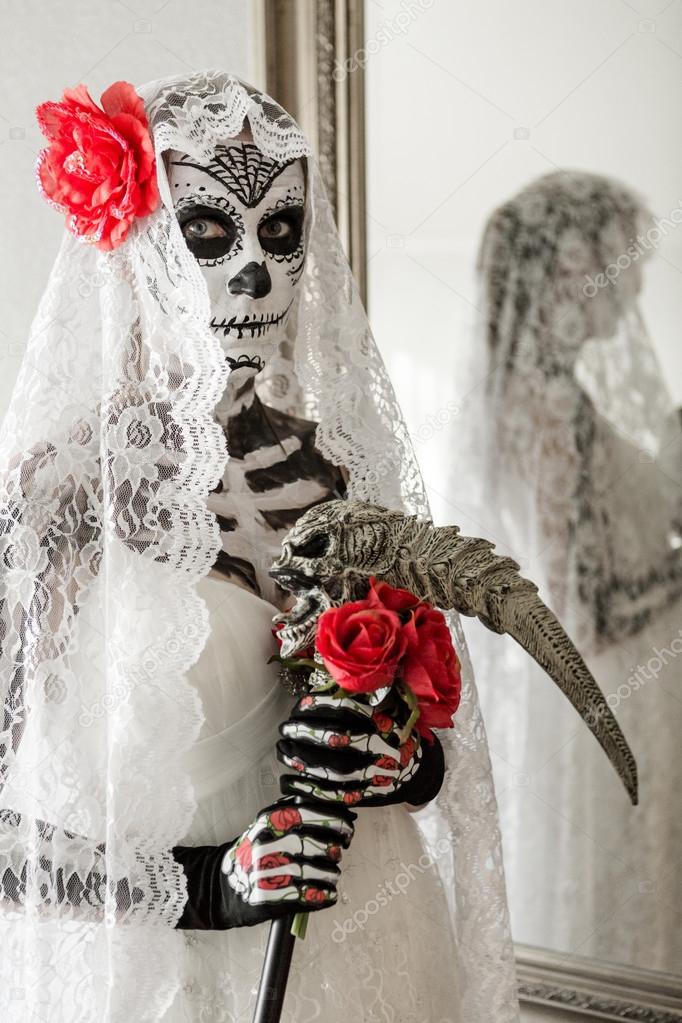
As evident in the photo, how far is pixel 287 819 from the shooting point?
97cm

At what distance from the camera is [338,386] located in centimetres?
118

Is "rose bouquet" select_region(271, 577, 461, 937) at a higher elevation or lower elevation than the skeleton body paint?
lower

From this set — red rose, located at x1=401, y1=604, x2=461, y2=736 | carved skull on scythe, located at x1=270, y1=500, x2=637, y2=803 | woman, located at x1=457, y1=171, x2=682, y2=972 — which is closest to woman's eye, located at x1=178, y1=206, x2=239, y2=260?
carved skull on scythe, located at x1=270, y1=500, x2=637, y2=803

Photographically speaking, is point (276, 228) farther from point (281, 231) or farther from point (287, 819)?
point (287, 819)

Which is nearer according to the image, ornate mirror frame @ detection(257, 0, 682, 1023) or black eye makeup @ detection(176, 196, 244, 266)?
black eye makeup @ detection(176, 196, 244, 266)

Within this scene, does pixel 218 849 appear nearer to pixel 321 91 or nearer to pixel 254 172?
pixel 254 172

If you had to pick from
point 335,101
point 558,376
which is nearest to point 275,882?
point 558,376

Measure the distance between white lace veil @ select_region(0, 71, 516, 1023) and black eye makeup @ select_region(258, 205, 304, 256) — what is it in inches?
3.0

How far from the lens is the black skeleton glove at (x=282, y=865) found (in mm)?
963

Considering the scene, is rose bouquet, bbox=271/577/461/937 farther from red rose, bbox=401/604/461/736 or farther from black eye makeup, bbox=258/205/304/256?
black eye makeup, bbox=258/205/304/256

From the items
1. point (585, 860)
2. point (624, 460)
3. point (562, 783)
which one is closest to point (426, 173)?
point (624, 460)

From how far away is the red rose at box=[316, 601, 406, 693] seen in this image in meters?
0.92

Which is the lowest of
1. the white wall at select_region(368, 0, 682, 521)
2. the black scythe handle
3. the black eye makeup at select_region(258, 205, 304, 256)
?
the black scythe handle

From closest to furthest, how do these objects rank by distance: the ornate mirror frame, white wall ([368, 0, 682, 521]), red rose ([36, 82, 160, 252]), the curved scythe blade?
1. the curved scythe blade
2. red rose ([36, 82, 160, 252])
3. white wall ([368, 0, 682, 521])
4. the ornate mirror frame
